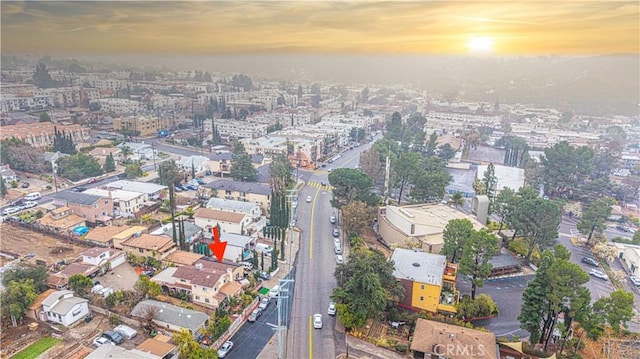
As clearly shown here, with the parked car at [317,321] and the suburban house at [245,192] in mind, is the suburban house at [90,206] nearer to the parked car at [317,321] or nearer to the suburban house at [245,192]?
the suburban house at [245,192]

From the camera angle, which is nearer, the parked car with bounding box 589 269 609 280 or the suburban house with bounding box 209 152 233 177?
the parked car with bounding box 589 269 609 280

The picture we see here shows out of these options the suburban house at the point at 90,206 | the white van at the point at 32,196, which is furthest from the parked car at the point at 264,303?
the white van at the point at 32,196

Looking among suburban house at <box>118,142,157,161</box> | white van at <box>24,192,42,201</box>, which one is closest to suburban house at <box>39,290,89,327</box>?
white van at <box>24,192,42,201</box>

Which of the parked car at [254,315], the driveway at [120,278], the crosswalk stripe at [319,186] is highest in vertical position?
the crosswalk stripe at [319,186]

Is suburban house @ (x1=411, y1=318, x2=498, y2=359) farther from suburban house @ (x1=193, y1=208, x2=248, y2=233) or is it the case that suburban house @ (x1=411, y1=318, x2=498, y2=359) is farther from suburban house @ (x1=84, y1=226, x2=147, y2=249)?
suburban house @ (x1=84, y1=226, x2=147, y2=249)

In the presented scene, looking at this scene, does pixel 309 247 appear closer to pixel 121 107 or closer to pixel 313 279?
pixel 313 279

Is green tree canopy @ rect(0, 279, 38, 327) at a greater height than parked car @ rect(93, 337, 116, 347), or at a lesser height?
greater

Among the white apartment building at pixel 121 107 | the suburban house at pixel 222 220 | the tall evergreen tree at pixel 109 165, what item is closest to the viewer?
the suburban house at pixel 222 220
